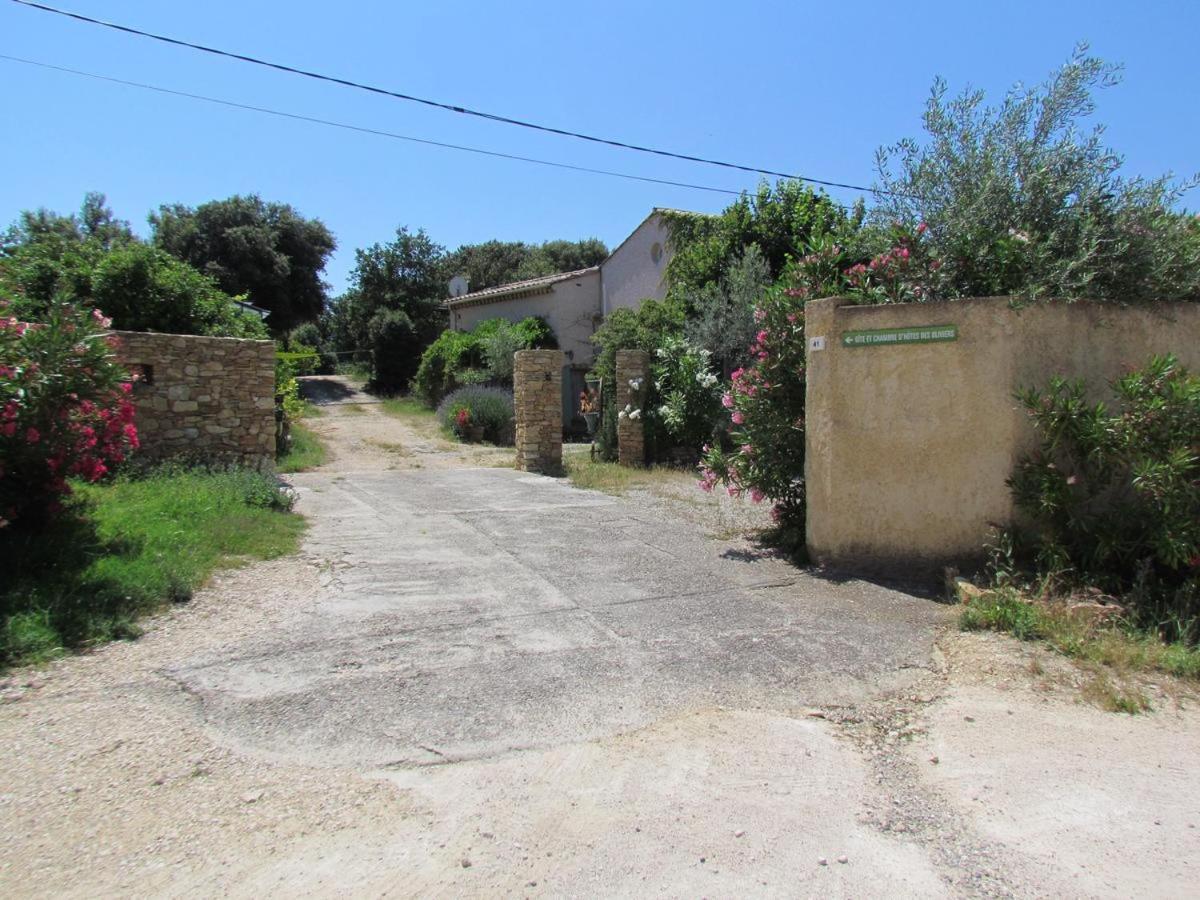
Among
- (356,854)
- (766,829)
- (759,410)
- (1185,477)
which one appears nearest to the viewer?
(356,854)

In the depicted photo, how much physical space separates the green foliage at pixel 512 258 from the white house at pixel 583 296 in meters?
18.4

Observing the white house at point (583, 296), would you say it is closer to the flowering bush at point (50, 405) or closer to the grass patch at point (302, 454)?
the grass patch at point (302, 454)

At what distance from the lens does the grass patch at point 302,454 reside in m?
13.9

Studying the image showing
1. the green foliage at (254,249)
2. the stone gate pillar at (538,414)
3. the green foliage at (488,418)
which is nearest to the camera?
the stone gate pillar at (538,414)

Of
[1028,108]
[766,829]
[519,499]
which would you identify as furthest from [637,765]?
[519,499]

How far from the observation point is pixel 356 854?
9.61 ft

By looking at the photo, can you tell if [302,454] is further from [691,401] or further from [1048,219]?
[1048,219]

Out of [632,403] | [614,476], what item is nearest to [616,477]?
[614,476]

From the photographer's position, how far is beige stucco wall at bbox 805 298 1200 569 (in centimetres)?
636

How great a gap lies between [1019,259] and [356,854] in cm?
665

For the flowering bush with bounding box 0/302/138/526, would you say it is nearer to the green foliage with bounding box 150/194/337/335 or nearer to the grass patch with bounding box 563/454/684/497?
the grass patch with bounding box 563/454/684/497

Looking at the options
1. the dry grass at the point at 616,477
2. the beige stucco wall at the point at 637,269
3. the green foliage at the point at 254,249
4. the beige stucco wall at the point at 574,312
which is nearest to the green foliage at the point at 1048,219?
the dry grass at the point at 616,477

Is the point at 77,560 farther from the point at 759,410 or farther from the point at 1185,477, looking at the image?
the point at 1185,477

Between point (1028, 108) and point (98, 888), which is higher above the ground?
point (1028, 108)
